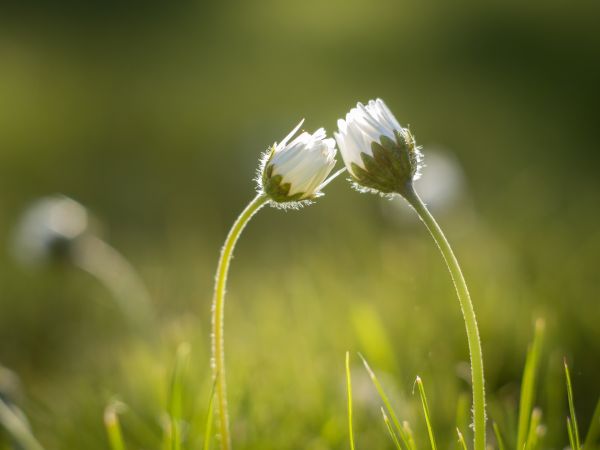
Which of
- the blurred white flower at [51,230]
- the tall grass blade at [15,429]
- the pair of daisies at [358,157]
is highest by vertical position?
the pair of daisies at [358,157]

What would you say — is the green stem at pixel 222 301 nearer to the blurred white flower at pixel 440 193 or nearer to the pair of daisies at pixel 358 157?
the pair of daisies at pixel 358 157

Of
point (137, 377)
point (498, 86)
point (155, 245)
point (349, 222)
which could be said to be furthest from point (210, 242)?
point (498, 86)

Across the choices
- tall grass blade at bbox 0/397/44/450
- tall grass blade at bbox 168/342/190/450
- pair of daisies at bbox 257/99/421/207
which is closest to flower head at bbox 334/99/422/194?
pair of daisies at bbox 257/99/421/207

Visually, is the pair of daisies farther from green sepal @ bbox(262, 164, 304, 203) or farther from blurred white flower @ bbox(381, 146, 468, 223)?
blurred white flower @ bbox(381, 146, 468, 223)

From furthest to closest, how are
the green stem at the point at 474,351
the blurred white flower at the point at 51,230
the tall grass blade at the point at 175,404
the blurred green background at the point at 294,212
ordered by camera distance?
1. the blurred white flower at the point at 51,230
2. the blurred green background at the point at 294,212
3. the tall grass blade at the point at 175,404
4. the green stem at the point at 474,351

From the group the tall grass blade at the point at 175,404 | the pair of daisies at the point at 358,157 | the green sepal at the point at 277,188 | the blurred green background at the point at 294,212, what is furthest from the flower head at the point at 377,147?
the blurred green background at the point at 294,212

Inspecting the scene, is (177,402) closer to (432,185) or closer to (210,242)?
(432,185)
